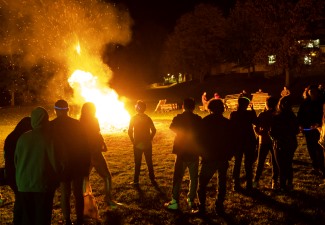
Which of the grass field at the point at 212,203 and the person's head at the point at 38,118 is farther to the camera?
the grass field at the point at 212,203

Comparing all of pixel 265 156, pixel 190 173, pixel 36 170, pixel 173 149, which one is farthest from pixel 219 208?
pixel 36 170

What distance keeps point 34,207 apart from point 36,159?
0.64 metres

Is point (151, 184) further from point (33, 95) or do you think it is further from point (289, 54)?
point (33, 95)

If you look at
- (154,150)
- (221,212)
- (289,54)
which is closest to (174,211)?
(221,212)

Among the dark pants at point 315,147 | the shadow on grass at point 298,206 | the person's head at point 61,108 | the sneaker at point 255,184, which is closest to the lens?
the person's head at point 61,108

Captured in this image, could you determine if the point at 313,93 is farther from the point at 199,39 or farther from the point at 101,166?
the point at 199,39

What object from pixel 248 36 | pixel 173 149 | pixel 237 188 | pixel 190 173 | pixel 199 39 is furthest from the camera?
pixel 199 39

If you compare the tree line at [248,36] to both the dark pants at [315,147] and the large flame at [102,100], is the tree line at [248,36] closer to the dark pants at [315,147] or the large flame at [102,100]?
the large flame at [102,100]

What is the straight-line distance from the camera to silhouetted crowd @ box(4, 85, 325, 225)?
4793 millimetres

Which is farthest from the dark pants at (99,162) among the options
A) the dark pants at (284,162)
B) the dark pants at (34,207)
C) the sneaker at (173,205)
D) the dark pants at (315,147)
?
the dark pants at (315,147)

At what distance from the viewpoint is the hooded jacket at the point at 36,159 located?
186 inches

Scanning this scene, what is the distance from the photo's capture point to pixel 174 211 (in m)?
6.62

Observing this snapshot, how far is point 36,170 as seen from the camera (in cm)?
475

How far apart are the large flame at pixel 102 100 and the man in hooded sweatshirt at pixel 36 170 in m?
13.2
